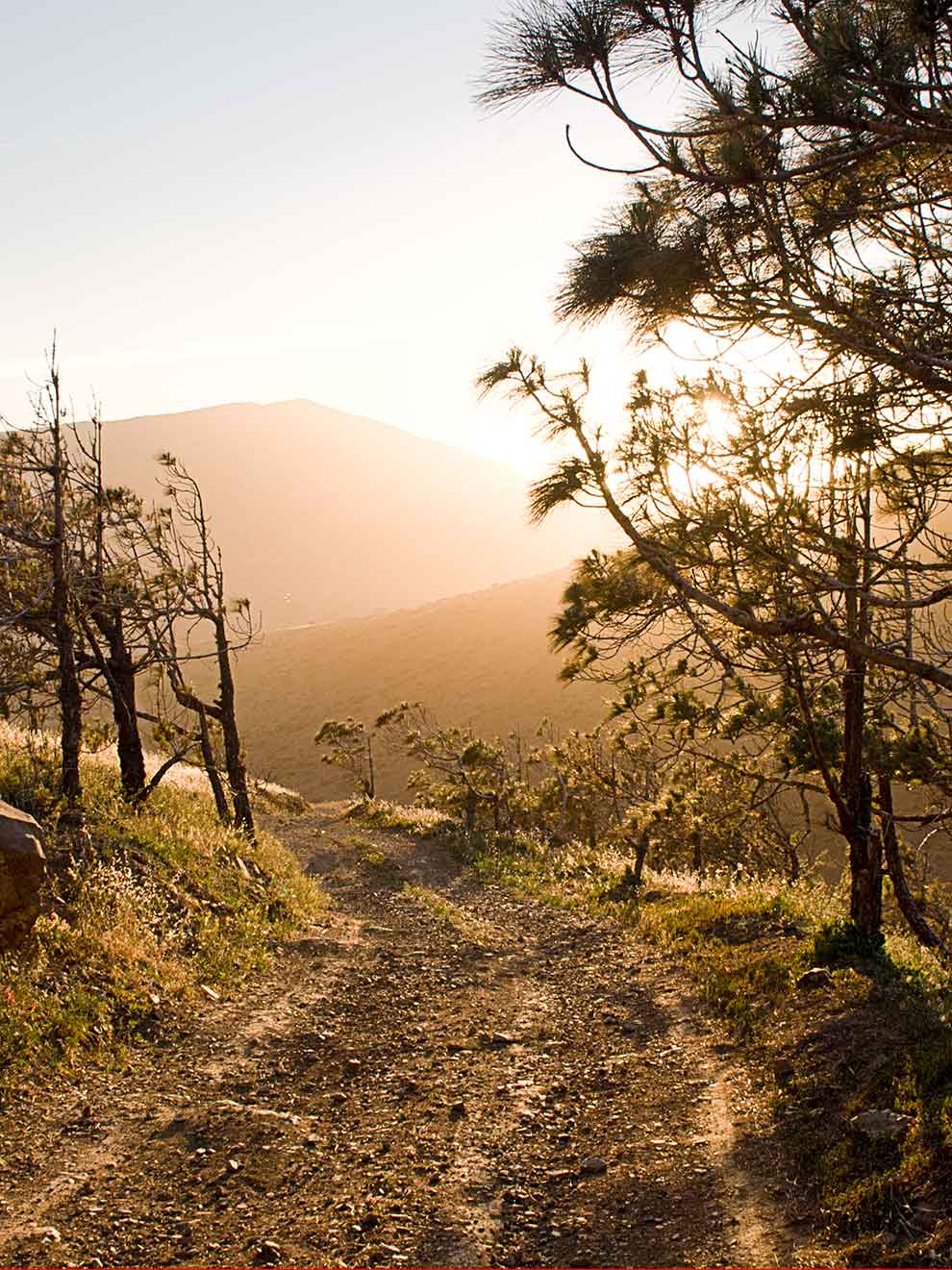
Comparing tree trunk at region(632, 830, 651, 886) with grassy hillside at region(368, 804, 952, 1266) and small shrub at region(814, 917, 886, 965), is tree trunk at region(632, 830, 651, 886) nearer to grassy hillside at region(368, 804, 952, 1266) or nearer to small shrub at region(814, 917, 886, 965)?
grassy hillside at region(368, 804, 952, 1266)

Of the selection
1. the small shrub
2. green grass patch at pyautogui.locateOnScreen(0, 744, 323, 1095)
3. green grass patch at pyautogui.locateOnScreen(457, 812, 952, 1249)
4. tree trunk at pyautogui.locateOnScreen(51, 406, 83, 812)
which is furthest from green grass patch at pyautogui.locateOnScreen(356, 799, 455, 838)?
the small shrub

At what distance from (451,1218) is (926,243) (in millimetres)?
5965

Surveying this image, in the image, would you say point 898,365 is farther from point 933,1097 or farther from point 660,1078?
point 660,1078

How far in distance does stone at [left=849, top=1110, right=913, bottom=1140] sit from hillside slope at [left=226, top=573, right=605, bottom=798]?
153 feet

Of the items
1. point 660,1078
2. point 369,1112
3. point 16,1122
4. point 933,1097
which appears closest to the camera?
point 933,1097

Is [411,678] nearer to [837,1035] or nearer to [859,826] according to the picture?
[859,826]

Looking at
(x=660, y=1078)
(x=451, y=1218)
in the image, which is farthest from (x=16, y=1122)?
(x=660, y=1078)

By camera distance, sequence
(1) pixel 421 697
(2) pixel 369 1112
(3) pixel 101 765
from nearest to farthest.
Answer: (2) pixel 369 1112
(3) pixel 101 765
(1) pixel 421 697

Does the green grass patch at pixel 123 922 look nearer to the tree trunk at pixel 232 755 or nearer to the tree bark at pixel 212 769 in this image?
the tree bark at pixel 212 769

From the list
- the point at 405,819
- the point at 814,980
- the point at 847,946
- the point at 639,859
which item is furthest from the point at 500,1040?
the point at 405,819

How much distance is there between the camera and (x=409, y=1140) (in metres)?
5.74

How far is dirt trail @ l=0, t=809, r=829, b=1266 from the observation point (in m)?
4.50

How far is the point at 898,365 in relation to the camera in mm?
4883

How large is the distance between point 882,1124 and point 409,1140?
9.04 feet
